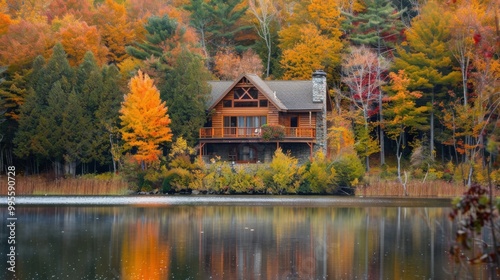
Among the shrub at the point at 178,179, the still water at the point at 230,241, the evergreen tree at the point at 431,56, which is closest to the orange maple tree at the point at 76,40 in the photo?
the shrub at the point at 178,179

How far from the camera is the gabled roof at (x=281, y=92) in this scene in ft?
184

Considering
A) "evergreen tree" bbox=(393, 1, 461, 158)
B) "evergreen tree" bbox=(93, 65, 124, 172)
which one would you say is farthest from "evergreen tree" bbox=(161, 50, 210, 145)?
"evergreen tree" bbox=(393, 1, 461, 158)

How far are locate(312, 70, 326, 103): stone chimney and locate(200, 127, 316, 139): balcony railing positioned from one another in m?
2.13

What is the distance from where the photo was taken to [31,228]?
30.7 m

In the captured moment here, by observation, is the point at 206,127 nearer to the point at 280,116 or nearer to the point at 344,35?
the point at 280,116

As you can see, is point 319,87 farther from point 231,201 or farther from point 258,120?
point 231,201

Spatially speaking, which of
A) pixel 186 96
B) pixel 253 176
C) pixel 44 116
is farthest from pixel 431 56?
pixel 44 116

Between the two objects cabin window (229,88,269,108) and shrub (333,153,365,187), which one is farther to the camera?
cabin window (229,88,269,108)

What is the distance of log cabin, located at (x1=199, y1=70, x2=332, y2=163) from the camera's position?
56062mm

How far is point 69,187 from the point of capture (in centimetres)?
5016

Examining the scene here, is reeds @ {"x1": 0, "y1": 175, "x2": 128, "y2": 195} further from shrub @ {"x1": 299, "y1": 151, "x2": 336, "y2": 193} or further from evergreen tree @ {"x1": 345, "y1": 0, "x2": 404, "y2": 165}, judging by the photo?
evergreen tree @ {"x1": 345, "y1": 0, "x2": 404, "y2": 165}

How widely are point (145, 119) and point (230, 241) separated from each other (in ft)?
87.4

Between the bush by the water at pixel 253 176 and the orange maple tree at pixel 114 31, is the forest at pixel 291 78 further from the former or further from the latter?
the orange maple tree at pixel 114 31

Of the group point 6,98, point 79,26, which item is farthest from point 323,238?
point 79,26
